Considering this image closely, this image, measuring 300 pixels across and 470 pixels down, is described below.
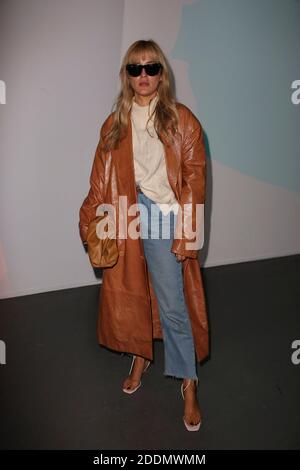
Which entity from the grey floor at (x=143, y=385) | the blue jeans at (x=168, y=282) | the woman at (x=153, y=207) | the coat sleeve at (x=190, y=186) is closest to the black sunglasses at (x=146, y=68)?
the woman at (x=153, y=207)

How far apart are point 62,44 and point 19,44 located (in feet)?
0.99

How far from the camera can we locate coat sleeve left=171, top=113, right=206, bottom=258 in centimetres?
205

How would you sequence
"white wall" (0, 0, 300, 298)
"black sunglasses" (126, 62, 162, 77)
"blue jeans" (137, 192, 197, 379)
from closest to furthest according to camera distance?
"black sunglasses" (126, 62, 162, 77) < "blue jeans" (137, 192, 197, 379) < "white wall" (0, 0, 300, 298)

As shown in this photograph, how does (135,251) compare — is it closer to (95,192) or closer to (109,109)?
(95,192)

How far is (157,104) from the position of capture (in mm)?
2082

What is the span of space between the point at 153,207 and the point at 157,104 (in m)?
0.47

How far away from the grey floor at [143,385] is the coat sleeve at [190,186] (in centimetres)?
83

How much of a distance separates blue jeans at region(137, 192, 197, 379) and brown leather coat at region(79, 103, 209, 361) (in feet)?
→ 0.21

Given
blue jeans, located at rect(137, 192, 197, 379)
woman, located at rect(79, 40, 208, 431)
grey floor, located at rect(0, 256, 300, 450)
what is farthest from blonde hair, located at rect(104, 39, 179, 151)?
grey floor, located at rect(0, 256, 300, 450)

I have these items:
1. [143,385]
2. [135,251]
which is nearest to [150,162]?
[135,251]

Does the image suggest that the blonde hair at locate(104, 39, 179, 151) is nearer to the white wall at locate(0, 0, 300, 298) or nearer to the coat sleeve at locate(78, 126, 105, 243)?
the coat sleeve at locate(78, 126, 105, 243)

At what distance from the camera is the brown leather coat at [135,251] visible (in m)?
2.06

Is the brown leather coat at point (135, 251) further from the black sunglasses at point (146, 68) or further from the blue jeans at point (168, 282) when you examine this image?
the black sunglasses at point (146, 68)
